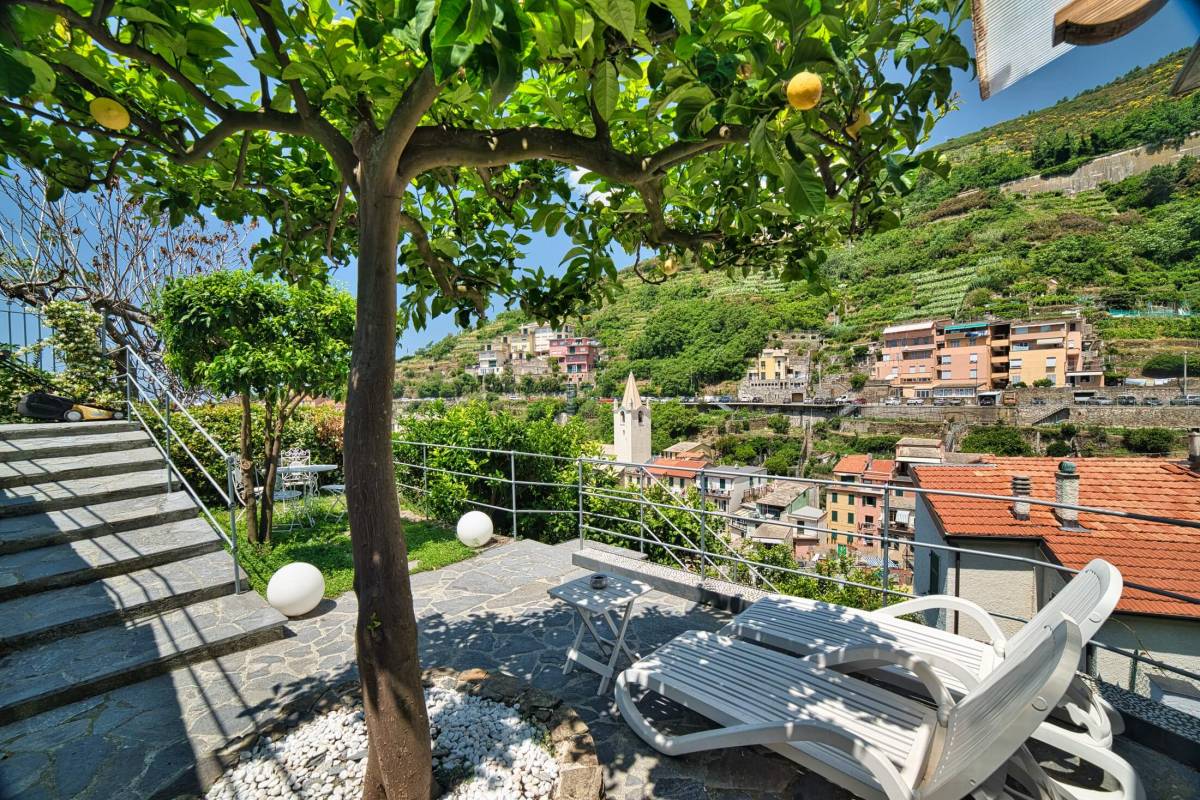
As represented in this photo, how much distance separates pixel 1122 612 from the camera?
646 centimetres

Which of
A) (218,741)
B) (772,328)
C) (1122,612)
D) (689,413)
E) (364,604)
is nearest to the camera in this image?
(364,604)

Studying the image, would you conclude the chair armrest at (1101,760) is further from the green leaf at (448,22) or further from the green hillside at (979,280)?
the green hillside at (979,280)

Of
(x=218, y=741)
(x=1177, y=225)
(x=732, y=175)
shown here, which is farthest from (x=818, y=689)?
(x=1177, y=225)

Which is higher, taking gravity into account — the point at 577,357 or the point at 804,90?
the point at 577,357

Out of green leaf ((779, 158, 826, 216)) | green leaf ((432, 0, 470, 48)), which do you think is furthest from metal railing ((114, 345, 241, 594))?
green leaf ((779, 158, 826, 216))

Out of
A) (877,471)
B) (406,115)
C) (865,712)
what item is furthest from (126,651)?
(877,471)

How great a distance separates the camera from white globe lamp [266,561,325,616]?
363cm

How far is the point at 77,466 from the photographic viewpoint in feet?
14.4

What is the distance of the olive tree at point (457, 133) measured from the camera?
108 cm

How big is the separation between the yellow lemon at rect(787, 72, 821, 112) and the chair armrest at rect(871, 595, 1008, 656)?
2436mm

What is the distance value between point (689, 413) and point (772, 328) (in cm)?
2027

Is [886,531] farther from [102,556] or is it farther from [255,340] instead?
[255,340]

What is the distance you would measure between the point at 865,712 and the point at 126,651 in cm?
375

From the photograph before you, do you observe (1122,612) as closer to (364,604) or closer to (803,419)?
(364,604)
